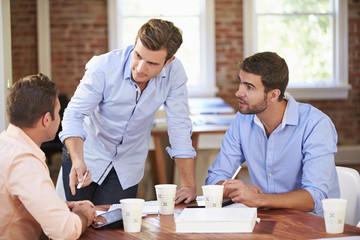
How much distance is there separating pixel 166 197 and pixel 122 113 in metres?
0.64

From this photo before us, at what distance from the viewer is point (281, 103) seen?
8.20 ft

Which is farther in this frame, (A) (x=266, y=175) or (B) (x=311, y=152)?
(A) (x=266, y=175)

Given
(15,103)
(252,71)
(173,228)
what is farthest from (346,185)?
(15,103)

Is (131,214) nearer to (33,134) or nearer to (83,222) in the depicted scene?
(83,222)

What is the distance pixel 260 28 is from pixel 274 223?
559 cm

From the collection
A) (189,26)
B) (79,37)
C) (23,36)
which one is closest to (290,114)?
(189,26)

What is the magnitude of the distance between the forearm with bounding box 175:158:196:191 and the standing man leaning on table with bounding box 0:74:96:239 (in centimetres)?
58

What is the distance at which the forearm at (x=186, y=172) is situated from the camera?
93.9 inches

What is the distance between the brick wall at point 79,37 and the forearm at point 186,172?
479 cm

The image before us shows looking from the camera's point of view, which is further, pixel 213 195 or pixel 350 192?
pixel 350 192

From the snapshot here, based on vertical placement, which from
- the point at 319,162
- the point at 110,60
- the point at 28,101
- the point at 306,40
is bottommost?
the point at 319,162

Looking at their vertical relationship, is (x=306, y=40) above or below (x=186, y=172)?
above

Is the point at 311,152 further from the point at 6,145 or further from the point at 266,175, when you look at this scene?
the point at 6,145

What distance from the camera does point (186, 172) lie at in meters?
2.44
